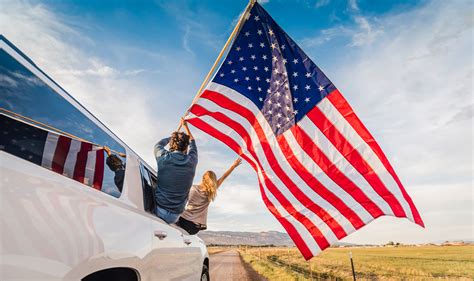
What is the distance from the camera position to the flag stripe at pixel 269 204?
4660mm

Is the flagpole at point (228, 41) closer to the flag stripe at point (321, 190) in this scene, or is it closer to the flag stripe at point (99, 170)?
the flag stripe at point (321, 190)

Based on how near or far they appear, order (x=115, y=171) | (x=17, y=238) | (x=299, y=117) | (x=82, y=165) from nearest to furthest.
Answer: (x=17, y=238) < (x=82, y=165) < (x=115, y=171) < (x=299, y=117)

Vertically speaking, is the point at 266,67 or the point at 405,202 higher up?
the point at 266,67

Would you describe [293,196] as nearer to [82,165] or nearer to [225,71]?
[225,71]

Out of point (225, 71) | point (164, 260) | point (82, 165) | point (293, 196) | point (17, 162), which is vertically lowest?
point (164, 260)

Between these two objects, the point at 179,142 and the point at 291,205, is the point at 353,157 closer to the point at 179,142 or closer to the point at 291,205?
the point at 291,205

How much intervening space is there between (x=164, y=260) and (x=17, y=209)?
5.69ft

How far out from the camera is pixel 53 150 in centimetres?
170

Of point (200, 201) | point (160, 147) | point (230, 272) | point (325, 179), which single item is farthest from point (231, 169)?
point (230, 272)

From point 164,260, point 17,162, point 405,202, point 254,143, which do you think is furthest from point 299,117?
point 17,162

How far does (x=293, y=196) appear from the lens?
4699mm

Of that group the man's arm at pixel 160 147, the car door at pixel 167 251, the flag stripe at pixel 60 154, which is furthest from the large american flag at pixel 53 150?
the man's arm at pixel 160 147

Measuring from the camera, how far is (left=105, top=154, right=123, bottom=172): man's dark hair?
2.42 meters

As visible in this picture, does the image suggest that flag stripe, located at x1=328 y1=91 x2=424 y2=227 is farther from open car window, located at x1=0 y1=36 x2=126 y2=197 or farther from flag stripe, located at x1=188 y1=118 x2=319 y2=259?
→ open car window, located at x1=0 y1=36 x2=126 y2=197
